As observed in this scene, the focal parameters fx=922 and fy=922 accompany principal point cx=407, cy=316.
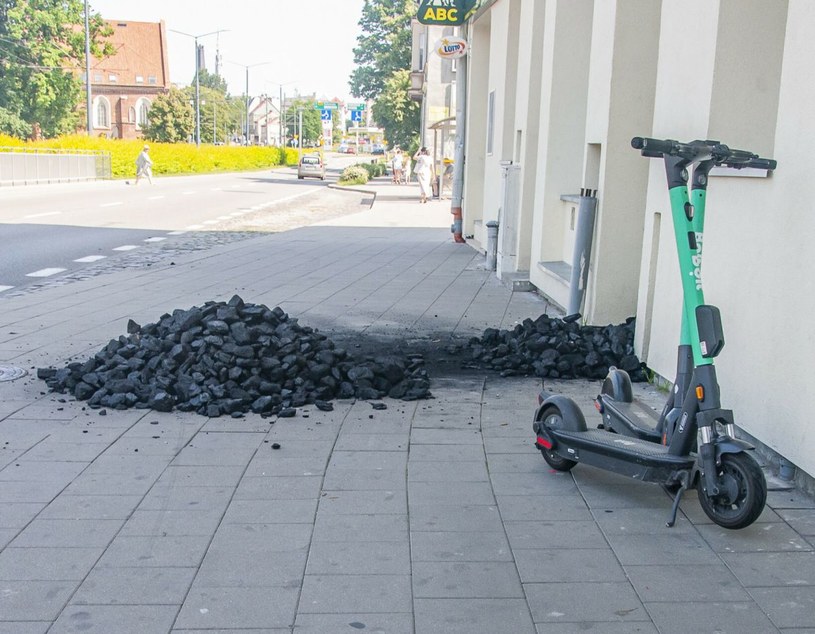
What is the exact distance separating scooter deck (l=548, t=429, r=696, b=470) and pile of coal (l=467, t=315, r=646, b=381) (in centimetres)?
218

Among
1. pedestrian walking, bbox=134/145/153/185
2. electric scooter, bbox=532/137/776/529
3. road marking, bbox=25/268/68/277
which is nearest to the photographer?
electric scooter, bbox=532/137/776/529

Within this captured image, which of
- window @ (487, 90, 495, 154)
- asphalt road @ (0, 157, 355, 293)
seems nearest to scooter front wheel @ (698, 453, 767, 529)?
asphalt road @ (0, 157, 355, 293)

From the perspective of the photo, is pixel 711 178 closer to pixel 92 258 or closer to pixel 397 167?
pixel 92 258

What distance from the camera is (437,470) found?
5.11 metres

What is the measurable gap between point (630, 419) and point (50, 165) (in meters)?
42.1

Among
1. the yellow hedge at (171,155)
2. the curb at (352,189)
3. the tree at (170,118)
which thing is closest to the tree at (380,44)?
the yellow hedge at (171,155)

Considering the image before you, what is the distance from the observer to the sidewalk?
3471mm

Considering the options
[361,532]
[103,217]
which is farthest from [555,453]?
[103,217]

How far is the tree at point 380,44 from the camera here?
75.0 meters

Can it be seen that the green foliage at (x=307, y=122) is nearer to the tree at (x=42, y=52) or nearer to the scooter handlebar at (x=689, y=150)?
the tree at (x=42, y=52)

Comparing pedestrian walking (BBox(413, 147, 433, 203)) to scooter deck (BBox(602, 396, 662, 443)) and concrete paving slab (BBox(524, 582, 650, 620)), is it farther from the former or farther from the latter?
concrete paving slab (BBox(524, 582, 650, 620))

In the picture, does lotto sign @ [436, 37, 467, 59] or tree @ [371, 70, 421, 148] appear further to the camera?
tree @ [371, 70, 421, 148]

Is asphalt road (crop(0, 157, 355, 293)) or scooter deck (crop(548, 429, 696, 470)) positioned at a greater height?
scooter deck (crop(548, 429, 696, 470))

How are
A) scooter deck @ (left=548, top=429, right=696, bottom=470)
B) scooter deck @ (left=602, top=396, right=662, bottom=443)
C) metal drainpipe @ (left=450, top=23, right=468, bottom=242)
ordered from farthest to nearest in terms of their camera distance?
Answer: 1. metal drainpipe @ (left=450, top=23, right=468, bottom=242)
2. scooter deck @ (left=602, top=396, right=662, bottom=443)
3. scooter deck @ (left=548, top=429, right=696, bottom=470)
